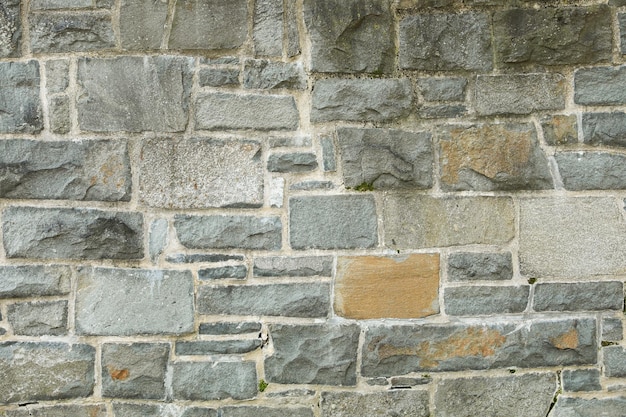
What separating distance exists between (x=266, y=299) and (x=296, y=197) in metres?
0.46

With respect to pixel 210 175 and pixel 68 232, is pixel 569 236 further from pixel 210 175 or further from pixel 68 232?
pixel 68 232

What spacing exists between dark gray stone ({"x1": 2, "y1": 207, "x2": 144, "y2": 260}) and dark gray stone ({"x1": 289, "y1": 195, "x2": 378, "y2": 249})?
671 millimetres

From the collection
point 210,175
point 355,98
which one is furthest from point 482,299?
point 210,175

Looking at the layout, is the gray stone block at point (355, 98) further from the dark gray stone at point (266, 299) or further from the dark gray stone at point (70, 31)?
the dark gray stone at point (70, 31)

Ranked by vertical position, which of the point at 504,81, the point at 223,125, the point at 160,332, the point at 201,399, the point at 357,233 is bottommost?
the point at 201,399

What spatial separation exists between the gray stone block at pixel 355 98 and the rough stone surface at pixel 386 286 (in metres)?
0.62

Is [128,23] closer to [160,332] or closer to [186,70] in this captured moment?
[186,70]

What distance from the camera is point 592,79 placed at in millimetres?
2729

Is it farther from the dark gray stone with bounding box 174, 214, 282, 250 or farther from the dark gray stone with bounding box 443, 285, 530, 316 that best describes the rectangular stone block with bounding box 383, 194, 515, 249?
the dark gray stone with bounding box 174, 214, 282, 250

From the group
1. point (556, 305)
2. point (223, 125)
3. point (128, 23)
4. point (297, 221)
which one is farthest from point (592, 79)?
point (128, 23)

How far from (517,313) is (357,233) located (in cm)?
79

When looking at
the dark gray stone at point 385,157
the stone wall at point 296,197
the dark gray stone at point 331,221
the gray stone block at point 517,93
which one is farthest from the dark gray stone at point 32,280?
the gray stone block at point 517,93

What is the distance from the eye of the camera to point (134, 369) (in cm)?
271

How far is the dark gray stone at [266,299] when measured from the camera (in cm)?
271
